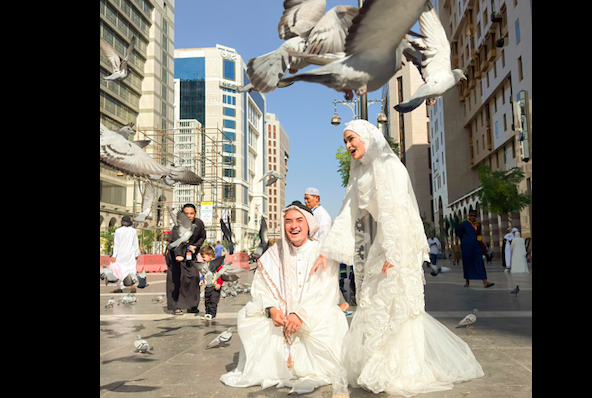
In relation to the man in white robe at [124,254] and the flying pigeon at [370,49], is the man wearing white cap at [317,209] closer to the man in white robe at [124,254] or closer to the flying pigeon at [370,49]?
the man in white robe at [124,254]

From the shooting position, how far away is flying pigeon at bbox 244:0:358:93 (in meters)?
2.26

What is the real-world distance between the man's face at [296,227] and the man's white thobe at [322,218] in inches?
144

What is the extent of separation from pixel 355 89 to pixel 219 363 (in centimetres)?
342

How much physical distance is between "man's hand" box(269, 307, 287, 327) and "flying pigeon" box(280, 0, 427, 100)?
88.5 inches

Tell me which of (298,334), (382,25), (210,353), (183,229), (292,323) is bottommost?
(210,353)

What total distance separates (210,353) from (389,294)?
2429 mm

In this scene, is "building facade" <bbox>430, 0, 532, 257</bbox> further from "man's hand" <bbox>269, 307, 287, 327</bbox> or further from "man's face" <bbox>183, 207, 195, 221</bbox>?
"man's hand" <bbox>269, 307, 287, 327</bbox>

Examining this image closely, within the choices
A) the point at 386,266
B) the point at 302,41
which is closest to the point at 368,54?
the point at 302,41

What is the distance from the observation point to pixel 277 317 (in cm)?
382

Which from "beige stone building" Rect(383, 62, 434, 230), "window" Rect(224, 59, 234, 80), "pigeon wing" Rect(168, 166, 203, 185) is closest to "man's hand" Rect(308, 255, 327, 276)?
"pigeon wing" Rect(168, 166, 203, 185)

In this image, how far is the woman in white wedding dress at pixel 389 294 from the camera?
139 inches

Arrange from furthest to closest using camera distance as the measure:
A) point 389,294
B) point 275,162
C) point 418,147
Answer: point 275,162
point 418,147
point 389,294

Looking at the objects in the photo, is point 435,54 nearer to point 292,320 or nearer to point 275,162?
point 292,320
